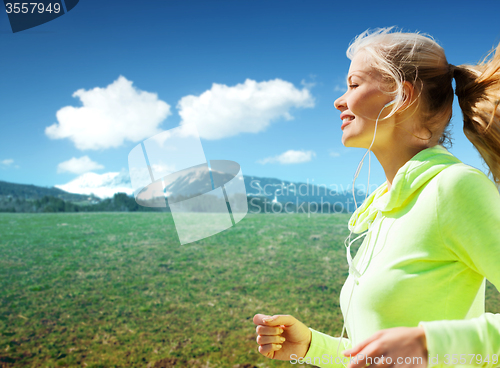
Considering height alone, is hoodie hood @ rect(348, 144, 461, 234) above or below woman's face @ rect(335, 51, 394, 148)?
below

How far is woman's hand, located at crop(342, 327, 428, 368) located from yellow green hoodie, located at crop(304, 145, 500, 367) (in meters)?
0.02

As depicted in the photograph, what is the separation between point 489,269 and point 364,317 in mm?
384

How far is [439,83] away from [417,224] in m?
0.55

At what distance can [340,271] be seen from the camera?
6.27 meters

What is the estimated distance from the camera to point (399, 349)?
28.2 inches

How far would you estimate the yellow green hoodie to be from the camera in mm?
734

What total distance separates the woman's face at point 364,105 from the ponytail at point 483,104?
0.87 feet

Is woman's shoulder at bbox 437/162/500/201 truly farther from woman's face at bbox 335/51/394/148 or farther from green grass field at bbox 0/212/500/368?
green grass field at bbox 0/212/500/368

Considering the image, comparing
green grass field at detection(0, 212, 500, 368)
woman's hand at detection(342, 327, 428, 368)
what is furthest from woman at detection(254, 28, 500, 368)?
green grass field at detection(0, 212, 500, 368)

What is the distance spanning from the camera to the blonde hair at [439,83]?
103cm

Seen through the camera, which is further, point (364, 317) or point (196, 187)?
point (196, 187)

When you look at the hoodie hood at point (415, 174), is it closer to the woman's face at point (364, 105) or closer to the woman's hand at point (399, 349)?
the woman's face at point (364, 105)

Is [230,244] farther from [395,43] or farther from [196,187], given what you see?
[395,43]

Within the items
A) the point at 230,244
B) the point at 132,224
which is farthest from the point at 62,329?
the point at 132,224
